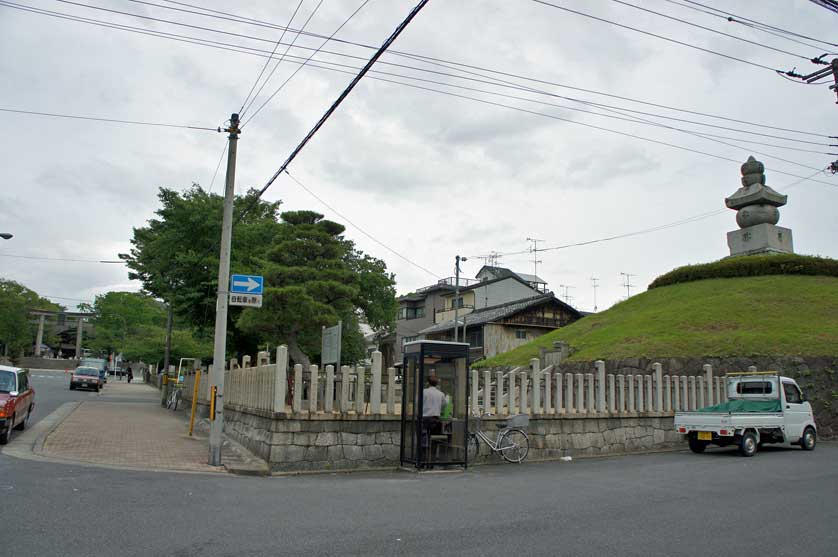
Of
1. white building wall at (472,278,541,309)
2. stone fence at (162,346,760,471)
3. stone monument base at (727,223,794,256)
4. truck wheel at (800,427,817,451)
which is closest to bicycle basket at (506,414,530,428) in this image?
stone fence at (162,346,760,471)

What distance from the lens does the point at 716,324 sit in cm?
2583

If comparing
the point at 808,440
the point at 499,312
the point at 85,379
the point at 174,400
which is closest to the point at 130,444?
the point at 174,400

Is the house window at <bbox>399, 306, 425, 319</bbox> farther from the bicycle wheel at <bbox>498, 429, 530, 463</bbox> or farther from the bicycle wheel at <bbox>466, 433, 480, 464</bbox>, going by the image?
the bicycle wheel at <bbox>466, 433, 480, 464</bbox>

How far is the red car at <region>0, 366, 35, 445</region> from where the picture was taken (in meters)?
13.1

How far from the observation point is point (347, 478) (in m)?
11.1

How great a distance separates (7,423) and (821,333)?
25291 mm

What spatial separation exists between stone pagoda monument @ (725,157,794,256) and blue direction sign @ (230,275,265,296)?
30123mm

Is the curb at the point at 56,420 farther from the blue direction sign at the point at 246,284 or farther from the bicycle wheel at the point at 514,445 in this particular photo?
the bicycle wheel at the point at 514,445

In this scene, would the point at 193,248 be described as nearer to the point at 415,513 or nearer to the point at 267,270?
the point at 267,270

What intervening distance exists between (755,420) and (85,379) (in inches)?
1460

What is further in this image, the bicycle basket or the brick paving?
the bicycle basket

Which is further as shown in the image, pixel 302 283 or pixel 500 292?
pixel 500 292

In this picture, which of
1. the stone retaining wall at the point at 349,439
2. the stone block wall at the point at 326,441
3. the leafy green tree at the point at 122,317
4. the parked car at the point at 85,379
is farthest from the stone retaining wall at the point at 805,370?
the leafy green tree at the point at 122,317

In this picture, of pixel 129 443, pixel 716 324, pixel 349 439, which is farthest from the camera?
pixel 716 324
